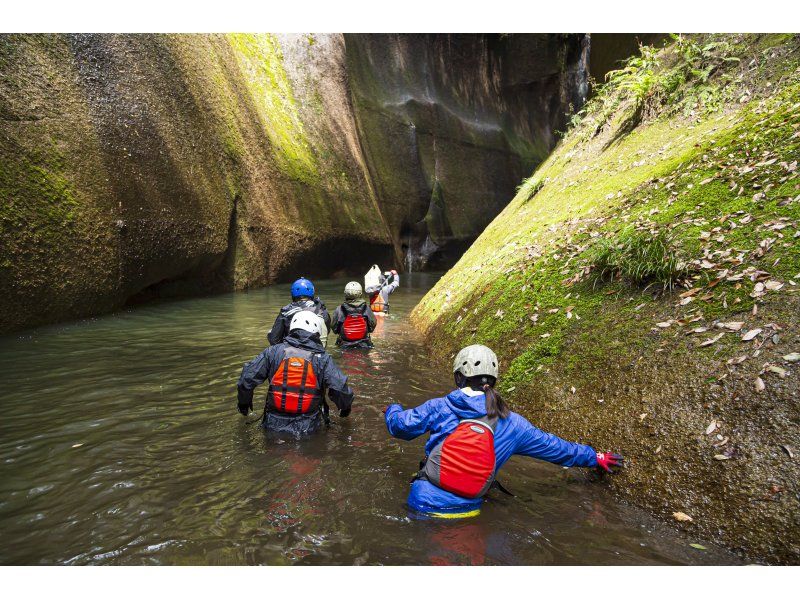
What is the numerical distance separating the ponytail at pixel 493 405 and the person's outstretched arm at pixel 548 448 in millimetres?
181

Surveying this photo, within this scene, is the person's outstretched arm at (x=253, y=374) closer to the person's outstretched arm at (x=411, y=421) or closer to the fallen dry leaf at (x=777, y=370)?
the person's outstretched arm at (x=411, y=421)

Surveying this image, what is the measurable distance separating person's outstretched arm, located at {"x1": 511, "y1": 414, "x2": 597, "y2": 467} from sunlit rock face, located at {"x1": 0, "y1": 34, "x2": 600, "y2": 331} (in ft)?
34.3

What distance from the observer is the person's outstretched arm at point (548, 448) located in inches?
166

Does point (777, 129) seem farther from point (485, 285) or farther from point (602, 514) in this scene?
point (602, 514)

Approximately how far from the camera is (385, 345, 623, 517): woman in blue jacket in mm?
3992

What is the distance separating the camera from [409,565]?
3500 mm

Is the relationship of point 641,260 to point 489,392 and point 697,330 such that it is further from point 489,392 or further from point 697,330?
point 489,392

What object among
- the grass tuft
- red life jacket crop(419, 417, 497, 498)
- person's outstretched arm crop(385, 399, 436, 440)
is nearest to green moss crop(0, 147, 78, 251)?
person's outstretched arm crop(385, 399, 436, 440)

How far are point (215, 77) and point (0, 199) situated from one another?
10408mm

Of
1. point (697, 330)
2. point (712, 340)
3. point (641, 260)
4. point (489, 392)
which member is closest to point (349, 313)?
point (641, 260)

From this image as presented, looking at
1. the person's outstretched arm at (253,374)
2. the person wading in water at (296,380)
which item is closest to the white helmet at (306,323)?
the person wading in water at (296,380)

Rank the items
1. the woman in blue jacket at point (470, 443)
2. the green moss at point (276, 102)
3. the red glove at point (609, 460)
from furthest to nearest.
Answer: the green moss at point (276, 102) → the red glove at point (609, 460) → the woman in blue jacket at point (470, 443)

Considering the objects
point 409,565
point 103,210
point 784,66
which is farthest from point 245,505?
point 103,210

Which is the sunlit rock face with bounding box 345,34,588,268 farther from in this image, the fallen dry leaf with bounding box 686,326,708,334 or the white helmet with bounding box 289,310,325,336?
the fallen dry leaf with bounding box 686,326,708,334
